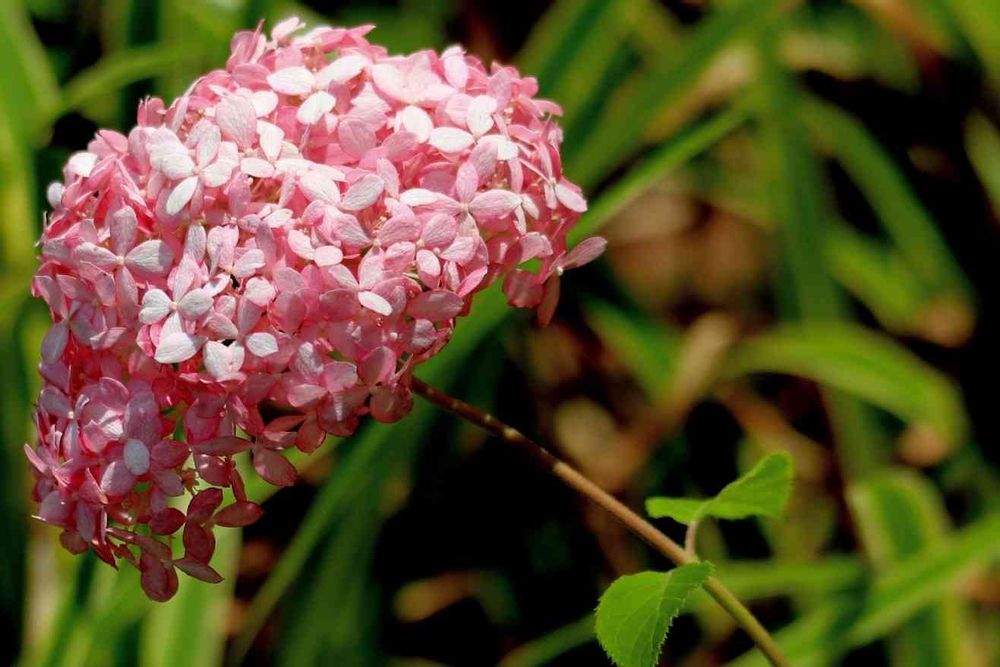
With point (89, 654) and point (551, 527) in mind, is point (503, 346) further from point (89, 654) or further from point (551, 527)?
point (89, 654)

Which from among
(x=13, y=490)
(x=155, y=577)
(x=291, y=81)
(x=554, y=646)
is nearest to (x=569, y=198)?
(x=291, y=81)

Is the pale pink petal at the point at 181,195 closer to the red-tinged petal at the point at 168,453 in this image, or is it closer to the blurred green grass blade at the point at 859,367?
the red-tinged petal at the point at 168,453

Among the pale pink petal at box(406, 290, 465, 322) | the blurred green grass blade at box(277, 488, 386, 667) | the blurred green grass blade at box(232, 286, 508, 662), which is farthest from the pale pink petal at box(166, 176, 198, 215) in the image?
the blurred green grass blade at box(277, 488, 386, 667)

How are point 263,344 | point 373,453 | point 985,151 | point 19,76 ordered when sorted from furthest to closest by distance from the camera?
point 985,151 < point 19,76 < point 373,453 < point 263,344

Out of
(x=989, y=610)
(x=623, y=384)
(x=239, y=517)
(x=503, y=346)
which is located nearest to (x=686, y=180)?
(x=623, y=384)

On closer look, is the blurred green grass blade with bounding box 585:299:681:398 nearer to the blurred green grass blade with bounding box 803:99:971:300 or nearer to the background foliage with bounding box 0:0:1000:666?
the background foliage with bounding box 0:0:1000:666

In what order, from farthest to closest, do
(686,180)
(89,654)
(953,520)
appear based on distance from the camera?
(686,180)
(953,520)
(89,654)

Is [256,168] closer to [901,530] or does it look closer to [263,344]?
[263,344]
